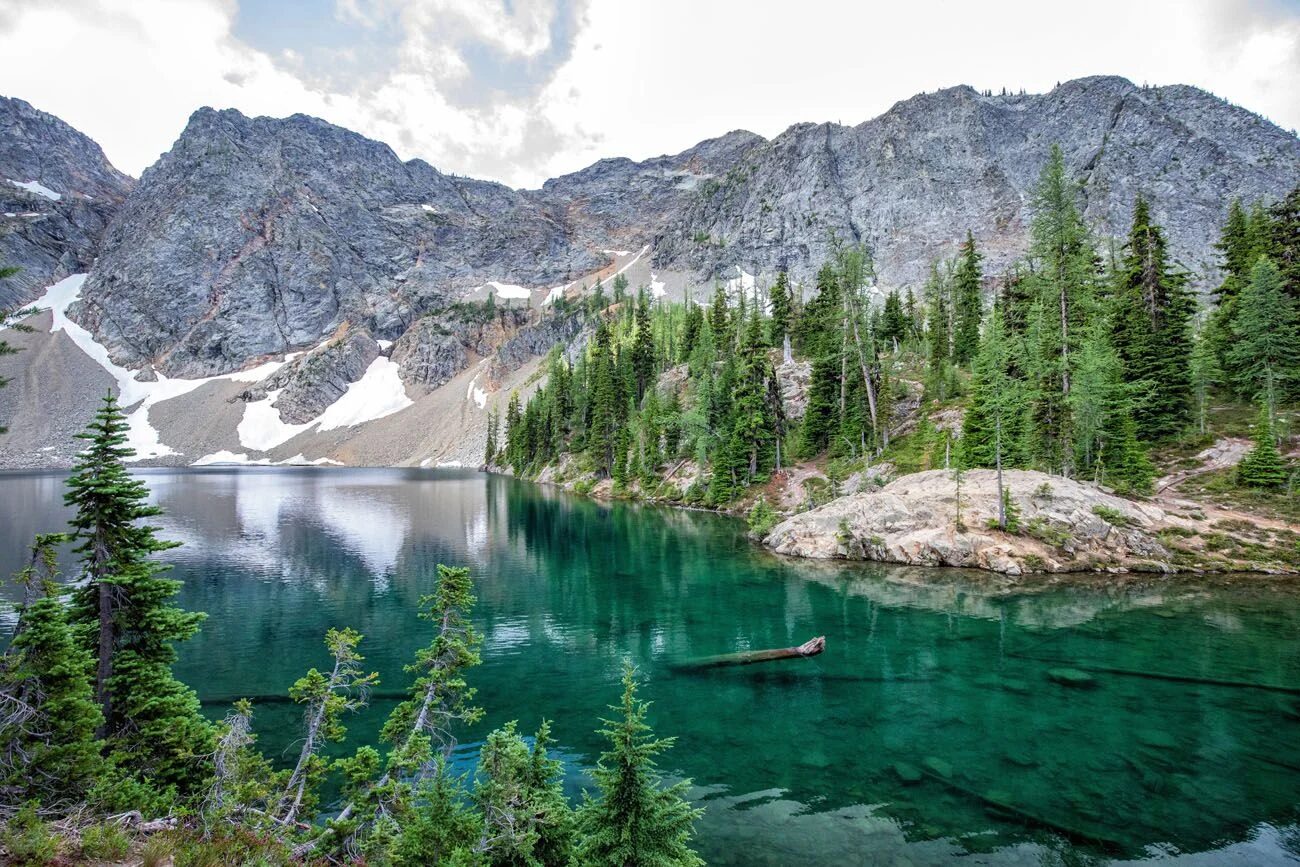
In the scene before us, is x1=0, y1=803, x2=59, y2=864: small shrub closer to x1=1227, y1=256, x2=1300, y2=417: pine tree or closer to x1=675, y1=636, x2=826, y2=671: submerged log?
x1=675, y1=636, x2=826, y2=671: submerged log

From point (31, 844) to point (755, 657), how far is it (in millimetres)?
19883

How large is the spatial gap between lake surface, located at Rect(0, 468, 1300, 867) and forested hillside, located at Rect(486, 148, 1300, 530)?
50.3ft

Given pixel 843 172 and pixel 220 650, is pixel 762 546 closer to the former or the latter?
pixel 220 650

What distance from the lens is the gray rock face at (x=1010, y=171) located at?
5930 inches

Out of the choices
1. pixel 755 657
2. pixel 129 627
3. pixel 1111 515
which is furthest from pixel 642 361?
pixel 129 627

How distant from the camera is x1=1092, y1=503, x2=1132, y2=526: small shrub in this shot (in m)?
35.3

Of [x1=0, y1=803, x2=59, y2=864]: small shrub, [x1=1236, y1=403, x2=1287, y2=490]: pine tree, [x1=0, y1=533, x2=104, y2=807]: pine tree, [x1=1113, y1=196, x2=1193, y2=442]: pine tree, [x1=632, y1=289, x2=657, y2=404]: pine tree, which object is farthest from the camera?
[x1=632, y1=289, x2=657, y2=404]: pine tree

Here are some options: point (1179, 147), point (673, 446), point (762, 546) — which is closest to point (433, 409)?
point (673, 446)

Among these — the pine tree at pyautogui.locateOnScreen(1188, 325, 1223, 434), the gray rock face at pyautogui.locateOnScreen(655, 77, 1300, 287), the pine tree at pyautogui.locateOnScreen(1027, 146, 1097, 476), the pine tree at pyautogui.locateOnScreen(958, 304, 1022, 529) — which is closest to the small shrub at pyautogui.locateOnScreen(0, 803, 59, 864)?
the pine tree at pyautogui.locateOnScreen(958, 304, 1022, 529)

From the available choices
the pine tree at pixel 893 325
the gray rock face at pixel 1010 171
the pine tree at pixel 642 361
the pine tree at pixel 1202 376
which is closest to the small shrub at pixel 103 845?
the pine tree at pixel 1202 376

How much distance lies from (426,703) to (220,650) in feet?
63.3

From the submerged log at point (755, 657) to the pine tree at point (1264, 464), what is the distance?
3453cm

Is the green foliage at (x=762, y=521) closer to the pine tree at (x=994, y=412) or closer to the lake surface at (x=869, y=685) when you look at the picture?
the lake surface at (x=869, y=685)

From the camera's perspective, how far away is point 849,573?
3612 cm
